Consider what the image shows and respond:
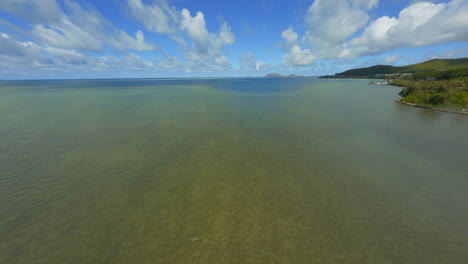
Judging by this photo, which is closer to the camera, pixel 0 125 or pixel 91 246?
pixel 91 246

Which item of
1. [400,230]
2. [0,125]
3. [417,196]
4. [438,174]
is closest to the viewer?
[400,230]

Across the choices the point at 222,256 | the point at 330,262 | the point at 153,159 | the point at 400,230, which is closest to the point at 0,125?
the point at 153,159

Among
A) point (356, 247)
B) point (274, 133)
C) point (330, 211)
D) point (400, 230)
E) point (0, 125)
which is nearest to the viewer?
point (356, 247)

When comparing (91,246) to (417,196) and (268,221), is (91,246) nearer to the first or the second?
(268,221)

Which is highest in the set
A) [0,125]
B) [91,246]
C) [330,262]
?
[0,125]

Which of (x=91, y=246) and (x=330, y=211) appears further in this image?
(x=330, y=211)

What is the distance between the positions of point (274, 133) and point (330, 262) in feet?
53.1

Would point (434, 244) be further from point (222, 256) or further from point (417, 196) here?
point (222, 256)

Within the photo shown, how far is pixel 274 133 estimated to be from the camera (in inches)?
872

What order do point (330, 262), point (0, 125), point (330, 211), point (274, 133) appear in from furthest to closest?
point (0, 125) < point (274, 133) < point (330, 211) < point (330, 262)

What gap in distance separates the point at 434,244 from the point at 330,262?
5258 millimetres

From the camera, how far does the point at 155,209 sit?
944 centimetres

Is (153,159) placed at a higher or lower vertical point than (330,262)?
higher

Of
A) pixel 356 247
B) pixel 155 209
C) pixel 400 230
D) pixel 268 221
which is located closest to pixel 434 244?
pixel 400 230
